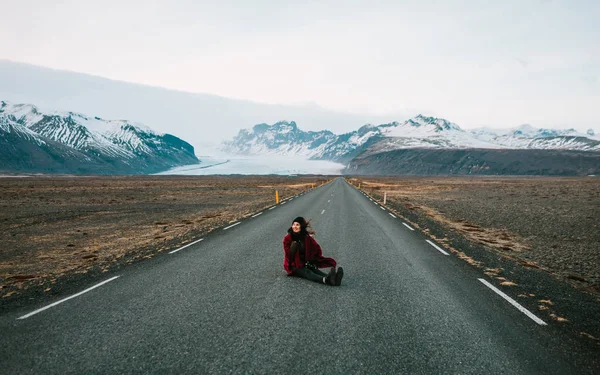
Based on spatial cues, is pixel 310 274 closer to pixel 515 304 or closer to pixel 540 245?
pixel 515 304

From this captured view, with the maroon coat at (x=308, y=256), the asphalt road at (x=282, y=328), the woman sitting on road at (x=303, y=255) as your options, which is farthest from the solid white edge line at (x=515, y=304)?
the maroon coat at (x=308, y=256)

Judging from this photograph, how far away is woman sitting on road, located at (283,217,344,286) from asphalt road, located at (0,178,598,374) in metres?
0.23

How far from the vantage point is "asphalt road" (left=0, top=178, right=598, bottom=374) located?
400cm

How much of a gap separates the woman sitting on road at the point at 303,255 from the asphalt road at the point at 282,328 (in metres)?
0.23

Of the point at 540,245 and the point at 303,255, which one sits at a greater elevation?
the point at 303,255

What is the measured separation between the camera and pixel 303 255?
23.9 ft

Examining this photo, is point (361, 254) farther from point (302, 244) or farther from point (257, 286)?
point (257, 286)

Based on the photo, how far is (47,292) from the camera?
675cm

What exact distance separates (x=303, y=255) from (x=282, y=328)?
2.52 metres

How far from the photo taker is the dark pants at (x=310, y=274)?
6972mm

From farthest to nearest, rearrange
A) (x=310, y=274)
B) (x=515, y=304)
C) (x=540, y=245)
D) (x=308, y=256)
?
(x=540, y=245), (x=308, y=256), (x=310, y=274), (x=515, y=304)

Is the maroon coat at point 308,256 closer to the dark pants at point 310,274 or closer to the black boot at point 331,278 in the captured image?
the dark pants at point 310,274

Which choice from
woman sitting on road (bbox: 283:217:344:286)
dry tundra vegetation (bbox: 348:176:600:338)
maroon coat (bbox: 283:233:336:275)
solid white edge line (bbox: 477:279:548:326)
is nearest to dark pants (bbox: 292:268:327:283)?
woman sitting on road (bbox: 283:217:344:286)

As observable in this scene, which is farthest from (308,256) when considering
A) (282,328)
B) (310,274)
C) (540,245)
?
(540,245)
